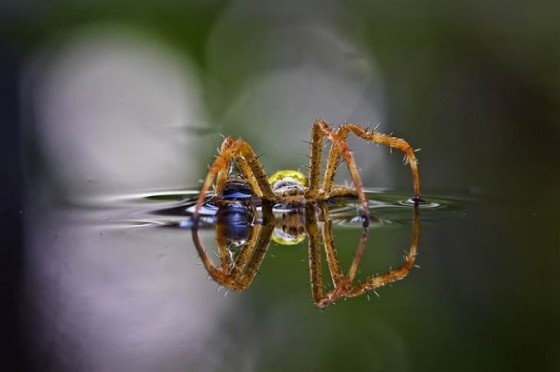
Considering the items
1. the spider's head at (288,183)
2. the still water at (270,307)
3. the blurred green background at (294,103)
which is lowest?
the still water at (270,307)

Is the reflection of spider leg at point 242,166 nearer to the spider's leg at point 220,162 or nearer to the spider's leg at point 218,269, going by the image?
the spider's leg at point 220,162

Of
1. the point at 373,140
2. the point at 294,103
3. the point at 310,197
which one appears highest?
the point at 294,103

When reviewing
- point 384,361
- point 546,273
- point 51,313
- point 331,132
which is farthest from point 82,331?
point 331,132

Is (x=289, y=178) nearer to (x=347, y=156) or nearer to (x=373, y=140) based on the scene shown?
(x=373, y=140)

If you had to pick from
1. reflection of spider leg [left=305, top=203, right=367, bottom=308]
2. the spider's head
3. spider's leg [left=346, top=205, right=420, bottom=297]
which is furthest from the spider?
spider's leg [left=346, top=205, right=420, bottom=297]

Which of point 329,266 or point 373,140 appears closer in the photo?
point 329,266

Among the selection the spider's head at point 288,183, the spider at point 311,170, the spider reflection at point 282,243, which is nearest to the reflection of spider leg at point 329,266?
the spider reflection at point 282,243

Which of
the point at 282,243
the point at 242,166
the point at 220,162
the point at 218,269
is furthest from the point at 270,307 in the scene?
the point at 242,166
